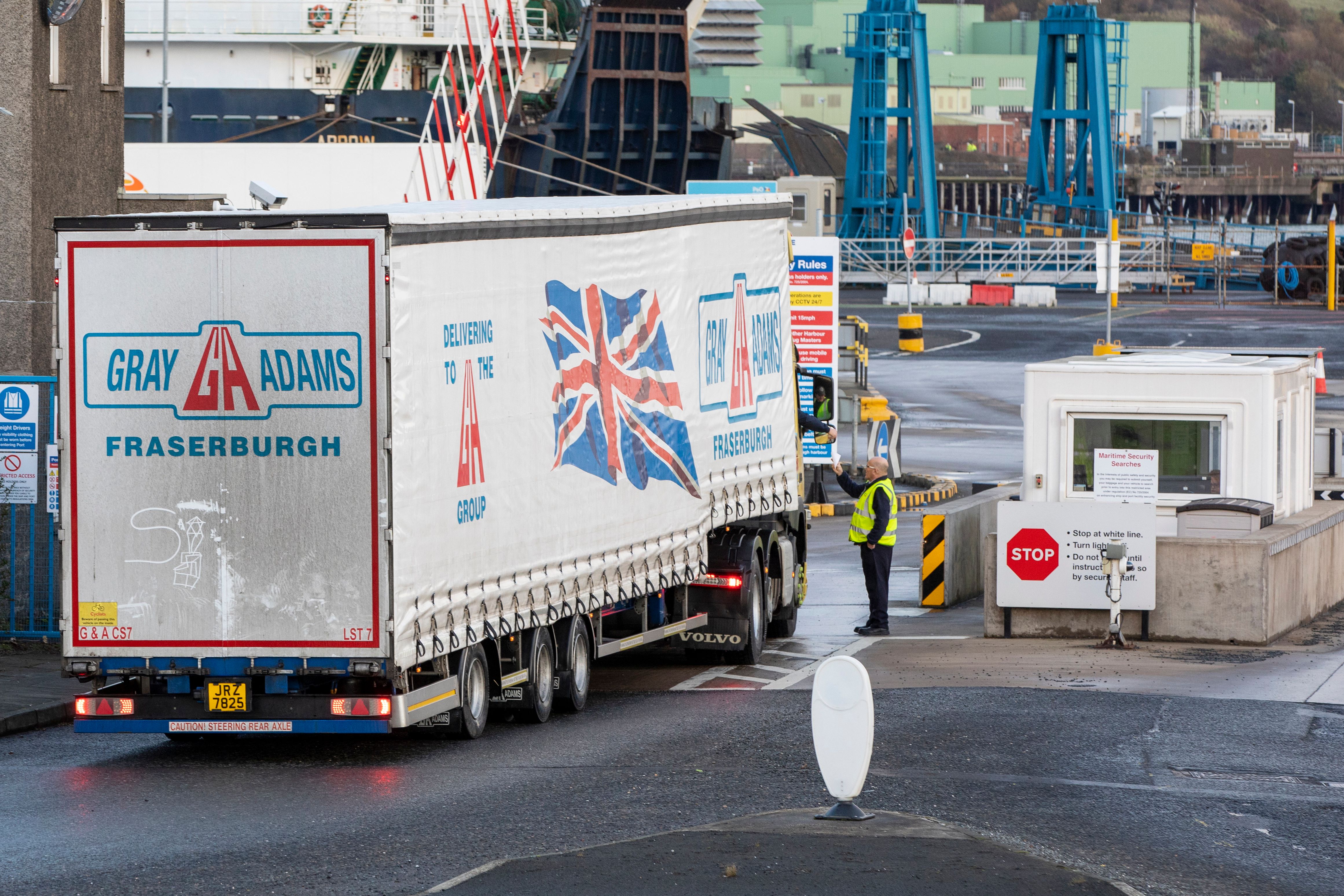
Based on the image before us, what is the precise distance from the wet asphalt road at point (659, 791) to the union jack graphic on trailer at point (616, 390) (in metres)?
1.90

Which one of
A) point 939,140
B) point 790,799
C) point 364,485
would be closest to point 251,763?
point 364,485

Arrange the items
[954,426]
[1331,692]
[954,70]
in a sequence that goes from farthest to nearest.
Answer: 1. [954,70]
2. [954,426]
3. [1331,692]

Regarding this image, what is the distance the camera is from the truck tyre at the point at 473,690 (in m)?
11.8

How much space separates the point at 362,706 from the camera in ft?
35.9

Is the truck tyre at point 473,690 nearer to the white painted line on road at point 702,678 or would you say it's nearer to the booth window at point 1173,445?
the white painted line on road at point 702,678

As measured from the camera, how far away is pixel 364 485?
35.3 ft

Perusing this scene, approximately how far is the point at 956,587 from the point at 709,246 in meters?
6.04

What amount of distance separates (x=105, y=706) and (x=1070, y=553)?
337 inches

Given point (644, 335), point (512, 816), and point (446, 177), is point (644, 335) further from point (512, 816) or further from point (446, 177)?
point (446, 177)

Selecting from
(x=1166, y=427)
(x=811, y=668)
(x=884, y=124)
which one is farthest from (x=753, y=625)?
(x=884, y=124)

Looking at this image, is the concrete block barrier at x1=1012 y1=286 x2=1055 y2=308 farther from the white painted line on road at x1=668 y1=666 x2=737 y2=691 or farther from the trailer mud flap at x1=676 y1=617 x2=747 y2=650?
the white painted line on road at x1=668 y1=666 x2=737 y2=691

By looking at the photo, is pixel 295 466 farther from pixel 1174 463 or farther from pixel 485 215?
pixel 1174 463

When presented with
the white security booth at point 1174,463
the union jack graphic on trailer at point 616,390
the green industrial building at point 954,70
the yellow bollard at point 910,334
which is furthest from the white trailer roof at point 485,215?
the green industrial building at point 954,70

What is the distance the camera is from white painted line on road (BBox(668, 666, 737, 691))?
1463 cm
